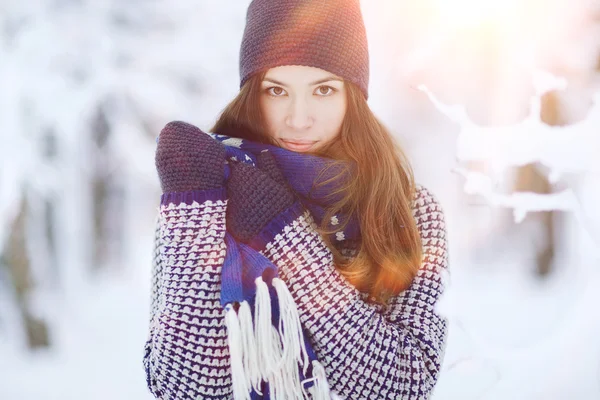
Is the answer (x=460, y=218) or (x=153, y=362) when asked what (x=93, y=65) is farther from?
(x=460, y=218)

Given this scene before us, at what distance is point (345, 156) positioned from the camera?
102 cm

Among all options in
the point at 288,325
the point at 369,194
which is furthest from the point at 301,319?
the point at 369,194

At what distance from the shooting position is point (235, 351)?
0.73m

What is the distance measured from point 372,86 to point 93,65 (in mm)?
999

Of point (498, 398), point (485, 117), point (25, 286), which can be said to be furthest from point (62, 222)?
point (498, 398)

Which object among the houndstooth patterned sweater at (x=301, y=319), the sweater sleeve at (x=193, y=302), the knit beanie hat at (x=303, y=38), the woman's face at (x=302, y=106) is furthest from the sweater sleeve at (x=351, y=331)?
the knit beanie hat at (x=303, y=38)

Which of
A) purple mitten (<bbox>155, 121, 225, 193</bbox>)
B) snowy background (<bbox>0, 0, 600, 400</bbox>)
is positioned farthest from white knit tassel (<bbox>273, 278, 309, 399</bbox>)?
snowy background (<bbox>0, 0, 600, 400</bbox>)

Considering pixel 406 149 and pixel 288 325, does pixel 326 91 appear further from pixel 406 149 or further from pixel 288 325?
pixel 406 149

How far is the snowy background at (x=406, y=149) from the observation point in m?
1.63

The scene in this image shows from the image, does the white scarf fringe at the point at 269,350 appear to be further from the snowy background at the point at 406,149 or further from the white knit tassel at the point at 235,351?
the snowy background at the point at 406,149

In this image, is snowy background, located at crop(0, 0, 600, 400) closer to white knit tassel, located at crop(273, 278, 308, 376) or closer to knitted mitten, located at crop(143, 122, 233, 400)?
knitted mitten, located at crop(143, 122, 233, 400)

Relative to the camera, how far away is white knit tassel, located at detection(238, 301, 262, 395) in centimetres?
73

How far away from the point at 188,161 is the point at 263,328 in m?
0.31

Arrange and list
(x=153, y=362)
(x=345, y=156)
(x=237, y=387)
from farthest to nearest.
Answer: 1. (x=345, y=156)
2. (x=153, y=362)
3. (x=237, y=387)
